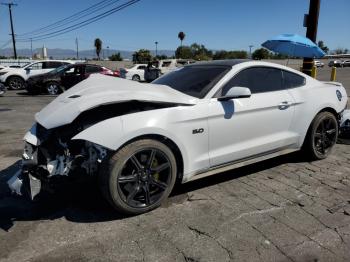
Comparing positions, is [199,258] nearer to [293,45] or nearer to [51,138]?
[51,138]

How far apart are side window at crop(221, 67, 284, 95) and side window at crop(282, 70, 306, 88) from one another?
103mm

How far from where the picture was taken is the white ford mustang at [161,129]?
3449mm

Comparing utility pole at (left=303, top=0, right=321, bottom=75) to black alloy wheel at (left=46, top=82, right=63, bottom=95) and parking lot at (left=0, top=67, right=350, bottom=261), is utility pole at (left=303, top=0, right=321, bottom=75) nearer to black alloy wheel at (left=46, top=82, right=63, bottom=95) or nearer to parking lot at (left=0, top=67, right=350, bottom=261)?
parking lot at (left=0, top=67, right=350, bottom=261)

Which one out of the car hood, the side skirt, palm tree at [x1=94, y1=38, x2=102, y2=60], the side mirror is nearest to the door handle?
the side skirt

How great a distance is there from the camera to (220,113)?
4.04 m

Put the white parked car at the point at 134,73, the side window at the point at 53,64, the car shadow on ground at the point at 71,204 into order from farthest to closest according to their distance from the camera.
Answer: the white parked car at the point at 134,73 → the side window at the point at 53,64 → the car shadow on ground at the point at 71,204

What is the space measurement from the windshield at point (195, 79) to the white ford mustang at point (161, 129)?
0.05 ft

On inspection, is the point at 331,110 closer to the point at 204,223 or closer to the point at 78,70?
the point at 204,223

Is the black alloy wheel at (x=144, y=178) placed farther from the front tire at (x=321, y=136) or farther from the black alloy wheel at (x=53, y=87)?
the black alloy wheel at (x=53, y=87)

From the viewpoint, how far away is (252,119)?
171 inches

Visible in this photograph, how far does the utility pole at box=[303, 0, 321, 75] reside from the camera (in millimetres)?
9938

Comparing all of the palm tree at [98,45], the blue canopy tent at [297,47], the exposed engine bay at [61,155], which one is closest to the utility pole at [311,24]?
the blue canopy tent at [297,47]

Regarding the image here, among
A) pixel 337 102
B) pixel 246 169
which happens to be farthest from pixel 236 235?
pixel 337 102

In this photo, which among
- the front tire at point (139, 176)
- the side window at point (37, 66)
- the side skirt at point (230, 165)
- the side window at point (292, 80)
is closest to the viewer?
the front tire at point (139, 176)
